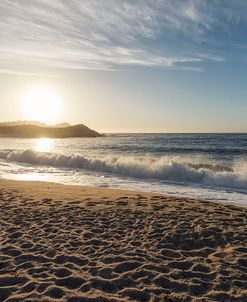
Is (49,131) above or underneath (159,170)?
above

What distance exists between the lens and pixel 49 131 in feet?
472

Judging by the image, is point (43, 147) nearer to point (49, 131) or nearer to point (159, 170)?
point (159, 170)

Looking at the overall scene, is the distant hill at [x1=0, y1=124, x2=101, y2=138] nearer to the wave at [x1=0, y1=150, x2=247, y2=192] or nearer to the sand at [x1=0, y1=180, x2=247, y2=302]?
the wave at [x1=0, y1=150, x2=247, y2=192]

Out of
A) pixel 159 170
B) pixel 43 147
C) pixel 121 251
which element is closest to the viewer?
pixel 121 251

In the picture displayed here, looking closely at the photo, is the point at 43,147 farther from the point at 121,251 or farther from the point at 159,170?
the point at 121,251

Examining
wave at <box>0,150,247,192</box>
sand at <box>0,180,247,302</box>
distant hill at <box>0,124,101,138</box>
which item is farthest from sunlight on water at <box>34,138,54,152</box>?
distant hill at <box>0,124,101,138</box>

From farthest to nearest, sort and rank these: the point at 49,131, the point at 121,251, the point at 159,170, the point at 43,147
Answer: the point at 49,131 → the point at 43,147 → the point at 159,170 → the point at 121,251

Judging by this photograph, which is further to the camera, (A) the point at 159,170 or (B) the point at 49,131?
(B) the point at 49,131

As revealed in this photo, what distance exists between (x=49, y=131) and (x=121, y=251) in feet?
463

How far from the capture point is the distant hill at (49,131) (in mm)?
139250

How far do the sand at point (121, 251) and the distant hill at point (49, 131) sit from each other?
130551mm

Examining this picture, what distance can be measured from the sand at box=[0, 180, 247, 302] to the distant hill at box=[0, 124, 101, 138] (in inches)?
5140

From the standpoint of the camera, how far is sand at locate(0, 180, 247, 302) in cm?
494

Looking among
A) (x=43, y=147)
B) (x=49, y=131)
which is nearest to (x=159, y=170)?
(x=43, y=147)
